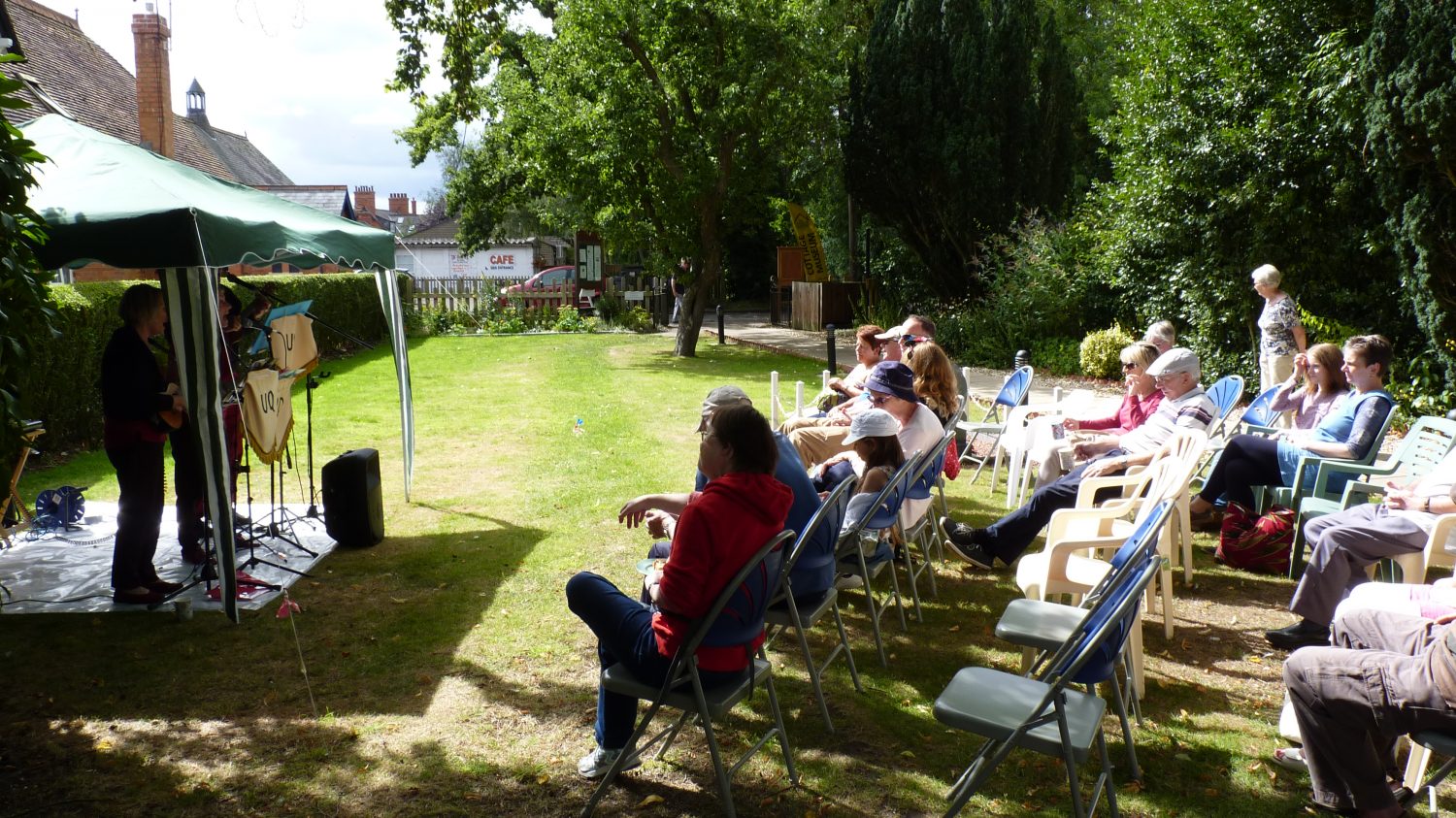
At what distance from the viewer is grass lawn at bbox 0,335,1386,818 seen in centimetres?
341

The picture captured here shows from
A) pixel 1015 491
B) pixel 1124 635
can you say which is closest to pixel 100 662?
pixel 1124 635

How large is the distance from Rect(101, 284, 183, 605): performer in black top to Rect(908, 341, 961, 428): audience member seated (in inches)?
164

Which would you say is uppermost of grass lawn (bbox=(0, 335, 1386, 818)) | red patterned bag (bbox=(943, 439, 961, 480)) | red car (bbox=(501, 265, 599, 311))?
red car (bbox=(501, 265, 599, 311))

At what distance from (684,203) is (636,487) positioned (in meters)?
10.6

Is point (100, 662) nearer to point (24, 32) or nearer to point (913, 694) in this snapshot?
point (913, 694)

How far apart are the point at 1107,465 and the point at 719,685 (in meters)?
3.17

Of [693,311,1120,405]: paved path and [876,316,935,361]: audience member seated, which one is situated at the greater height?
[876,316,935,361]: audience member seated

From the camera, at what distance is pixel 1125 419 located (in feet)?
21.2

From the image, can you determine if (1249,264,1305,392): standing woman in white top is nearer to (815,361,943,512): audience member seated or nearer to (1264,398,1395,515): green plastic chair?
(1264,398,1395,515): green plastic chair

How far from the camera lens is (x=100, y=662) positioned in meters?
4.59

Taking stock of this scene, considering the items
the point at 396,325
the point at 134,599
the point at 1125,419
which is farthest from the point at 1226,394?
the point at 134,599

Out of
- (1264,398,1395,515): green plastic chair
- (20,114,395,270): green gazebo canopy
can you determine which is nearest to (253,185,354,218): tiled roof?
(20,114,395,270): green gazebo canopy

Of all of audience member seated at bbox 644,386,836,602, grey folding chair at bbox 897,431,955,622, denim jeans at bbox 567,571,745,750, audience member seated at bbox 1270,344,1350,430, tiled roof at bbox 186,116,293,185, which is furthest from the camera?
tiled roof at bbox 186,116,293,185

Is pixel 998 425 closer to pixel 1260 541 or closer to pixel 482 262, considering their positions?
pixel 1260 541
